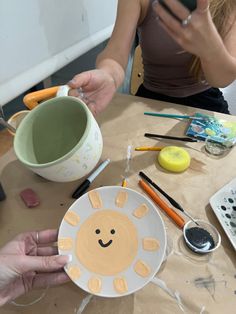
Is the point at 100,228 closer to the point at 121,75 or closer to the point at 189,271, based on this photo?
the point at 189,271

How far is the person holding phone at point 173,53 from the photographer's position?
49cm

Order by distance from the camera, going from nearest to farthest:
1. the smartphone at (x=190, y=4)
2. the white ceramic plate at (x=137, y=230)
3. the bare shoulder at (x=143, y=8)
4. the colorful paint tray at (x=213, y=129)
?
the white ceramic plate at (x=137, y=230)
the smartphone at (x=190, y=4)
the colorful paint tray at (x=213, y=129)
the bare shoulder at (x=143, y=8)

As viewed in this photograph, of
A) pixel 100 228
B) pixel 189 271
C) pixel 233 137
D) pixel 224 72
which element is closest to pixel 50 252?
pixel 100 228

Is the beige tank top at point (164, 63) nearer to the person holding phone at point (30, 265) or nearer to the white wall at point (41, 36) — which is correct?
the white wall at point (41, 36)

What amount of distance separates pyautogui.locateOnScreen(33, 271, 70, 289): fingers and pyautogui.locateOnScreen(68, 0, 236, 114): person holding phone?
1.03 ft

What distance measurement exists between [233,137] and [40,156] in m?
0.38

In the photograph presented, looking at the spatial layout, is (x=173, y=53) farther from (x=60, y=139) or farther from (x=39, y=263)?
(x=39, y=263)

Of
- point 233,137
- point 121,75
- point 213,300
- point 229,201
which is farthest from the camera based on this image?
point 121,75

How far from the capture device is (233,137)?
1.90ft

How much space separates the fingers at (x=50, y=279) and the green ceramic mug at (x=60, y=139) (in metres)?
0.13

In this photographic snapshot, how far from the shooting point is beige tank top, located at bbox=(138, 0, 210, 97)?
771 millimetres

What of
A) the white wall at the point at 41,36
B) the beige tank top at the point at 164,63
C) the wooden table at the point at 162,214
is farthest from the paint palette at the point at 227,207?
the white wall at the point at 41,36

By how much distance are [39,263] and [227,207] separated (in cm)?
30

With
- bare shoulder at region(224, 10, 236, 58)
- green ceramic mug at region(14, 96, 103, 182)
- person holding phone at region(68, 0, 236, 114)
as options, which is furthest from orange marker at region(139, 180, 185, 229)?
bare shoulder at region(224, 10, 236, 58)
